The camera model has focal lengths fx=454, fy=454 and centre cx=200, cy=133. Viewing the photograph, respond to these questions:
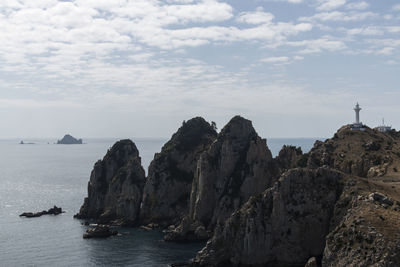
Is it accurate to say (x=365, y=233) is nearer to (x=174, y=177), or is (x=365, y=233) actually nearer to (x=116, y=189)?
(x=174, y=177)

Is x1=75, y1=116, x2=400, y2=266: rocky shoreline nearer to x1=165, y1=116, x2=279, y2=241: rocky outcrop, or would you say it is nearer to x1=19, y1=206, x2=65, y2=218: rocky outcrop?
x1=165, y1=116, x2=279, y2=241: rocky outcrop

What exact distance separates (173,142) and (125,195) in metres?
29.6

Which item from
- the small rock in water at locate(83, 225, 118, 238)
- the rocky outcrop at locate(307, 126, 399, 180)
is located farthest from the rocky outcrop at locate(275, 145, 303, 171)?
the small rock in water at locate(83, 225, 118, 238)

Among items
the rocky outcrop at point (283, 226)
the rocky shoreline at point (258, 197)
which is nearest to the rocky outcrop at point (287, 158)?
the rocky shoreline at point (258, 197)

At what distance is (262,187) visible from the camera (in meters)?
148

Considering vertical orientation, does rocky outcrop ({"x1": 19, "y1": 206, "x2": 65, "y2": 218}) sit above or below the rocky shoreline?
below

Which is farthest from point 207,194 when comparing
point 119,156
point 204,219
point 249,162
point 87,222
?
point 119,156

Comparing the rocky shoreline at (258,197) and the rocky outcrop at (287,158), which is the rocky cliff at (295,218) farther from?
the rocky outcrop at (287,158)

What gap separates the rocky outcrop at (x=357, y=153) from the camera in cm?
14288

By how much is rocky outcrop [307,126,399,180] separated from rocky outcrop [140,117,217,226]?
4550cm

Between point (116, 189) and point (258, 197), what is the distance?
270 ft

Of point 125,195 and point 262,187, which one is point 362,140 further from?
point 125,195

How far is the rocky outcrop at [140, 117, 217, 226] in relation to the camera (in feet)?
531

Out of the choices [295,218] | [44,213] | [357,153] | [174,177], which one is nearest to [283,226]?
[295,218]
